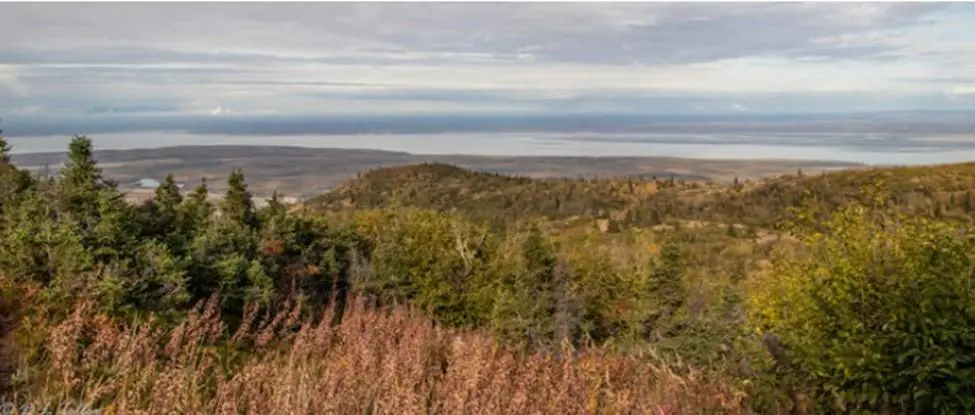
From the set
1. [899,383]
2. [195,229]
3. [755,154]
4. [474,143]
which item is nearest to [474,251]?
[195,229]

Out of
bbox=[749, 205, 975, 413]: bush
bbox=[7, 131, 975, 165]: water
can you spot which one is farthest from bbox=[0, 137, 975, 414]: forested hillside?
bbox=[7, 131, 975, 165]: water

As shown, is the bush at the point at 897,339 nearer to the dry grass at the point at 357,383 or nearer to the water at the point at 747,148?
the dry grass at the point at 357,383

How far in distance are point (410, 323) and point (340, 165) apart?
8939cm

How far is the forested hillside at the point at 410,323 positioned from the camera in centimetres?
469

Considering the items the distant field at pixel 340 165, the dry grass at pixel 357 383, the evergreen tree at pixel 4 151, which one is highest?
the evergreen tree at pixel 4 151

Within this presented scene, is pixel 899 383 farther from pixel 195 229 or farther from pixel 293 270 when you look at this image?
pixel 293 270

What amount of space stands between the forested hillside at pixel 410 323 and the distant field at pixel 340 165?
1294 inches

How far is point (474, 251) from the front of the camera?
3719cm

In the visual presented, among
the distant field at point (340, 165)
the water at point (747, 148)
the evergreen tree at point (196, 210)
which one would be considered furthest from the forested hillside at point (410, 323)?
the water at point (747, 148)

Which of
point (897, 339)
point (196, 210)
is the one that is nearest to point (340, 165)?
point (196, 210)

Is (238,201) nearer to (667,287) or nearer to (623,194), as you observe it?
(667,287)

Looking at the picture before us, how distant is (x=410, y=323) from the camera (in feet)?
23.8

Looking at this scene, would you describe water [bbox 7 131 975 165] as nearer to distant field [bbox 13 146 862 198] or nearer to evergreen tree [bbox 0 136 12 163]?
distant field [bbox 13 146 862 198]

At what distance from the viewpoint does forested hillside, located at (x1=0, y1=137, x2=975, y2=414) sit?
15.4 feet
